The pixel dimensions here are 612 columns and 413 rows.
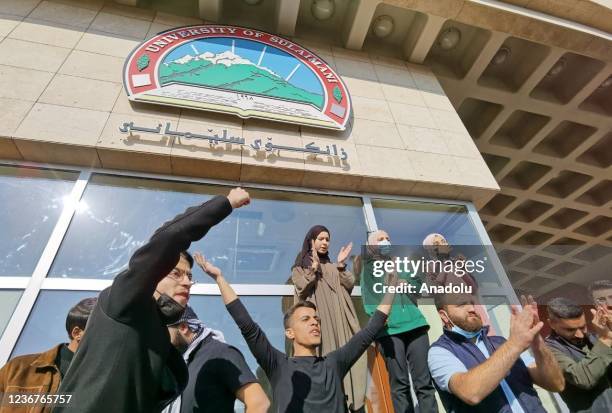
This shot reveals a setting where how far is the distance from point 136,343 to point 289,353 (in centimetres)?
170

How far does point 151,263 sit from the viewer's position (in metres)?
1.47

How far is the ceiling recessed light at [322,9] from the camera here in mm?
5883

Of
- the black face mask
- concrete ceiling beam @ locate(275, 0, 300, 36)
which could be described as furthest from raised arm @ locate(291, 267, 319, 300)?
concrete ceiling beam @ locate(275, 0, 300, 36)

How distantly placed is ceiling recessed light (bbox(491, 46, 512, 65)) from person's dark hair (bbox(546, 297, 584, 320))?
21.0 ft

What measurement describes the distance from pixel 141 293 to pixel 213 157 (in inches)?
109

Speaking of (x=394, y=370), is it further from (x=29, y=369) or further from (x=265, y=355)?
(x=29, y=369)

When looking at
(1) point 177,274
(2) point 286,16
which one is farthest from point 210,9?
(1) point 177,274

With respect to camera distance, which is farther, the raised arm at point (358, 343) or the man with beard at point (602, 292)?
the man with beard at point (602, 292)

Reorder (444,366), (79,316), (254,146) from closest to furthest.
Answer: (444,366), (79,316), (254,146)

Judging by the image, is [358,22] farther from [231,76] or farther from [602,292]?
[602,292]

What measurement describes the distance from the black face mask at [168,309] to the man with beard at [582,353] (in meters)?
2.44

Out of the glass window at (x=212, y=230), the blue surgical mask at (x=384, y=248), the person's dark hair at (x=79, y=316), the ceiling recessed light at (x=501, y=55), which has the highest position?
the ceiling recessed light at (x=501, y=55)

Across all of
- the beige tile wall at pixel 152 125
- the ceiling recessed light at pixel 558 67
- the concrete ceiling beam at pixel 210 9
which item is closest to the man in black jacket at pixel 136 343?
the beige tile wall at pixel 152 125

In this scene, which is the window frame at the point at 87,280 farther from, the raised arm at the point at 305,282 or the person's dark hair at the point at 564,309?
the person's dark hair at the point at 564,309
